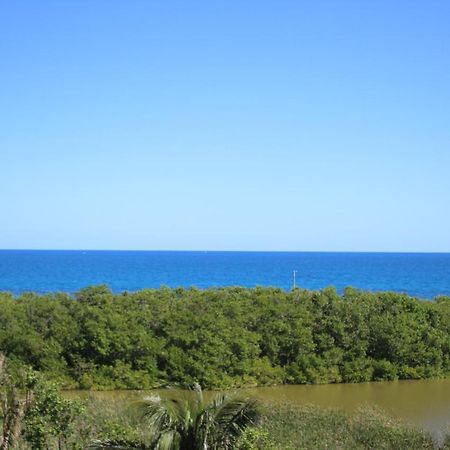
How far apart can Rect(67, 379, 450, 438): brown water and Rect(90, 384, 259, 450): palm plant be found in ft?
43.6

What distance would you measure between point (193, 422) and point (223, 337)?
19.3 meters

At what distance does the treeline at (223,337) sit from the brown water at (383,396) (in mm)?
759

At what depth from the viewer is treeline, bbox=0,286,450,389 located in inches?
1147

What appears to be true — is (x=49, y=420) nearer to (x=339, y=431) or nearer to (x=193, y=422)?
(x=193, y=422)

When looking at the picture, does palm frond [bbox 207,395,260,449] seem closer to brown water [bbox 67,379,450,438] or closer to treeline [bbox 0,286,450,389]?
brown water [bbox 67,379,450,438]

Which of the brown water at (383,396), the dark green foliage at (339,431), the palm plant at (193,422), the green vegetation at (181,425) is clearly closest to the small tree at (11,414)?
the green vegetation at (181,425)

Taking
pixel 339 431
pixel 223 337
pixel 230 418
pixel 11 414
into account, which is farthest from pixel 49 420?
pixel 223 337

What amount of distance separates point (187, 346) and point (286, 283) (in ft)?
237

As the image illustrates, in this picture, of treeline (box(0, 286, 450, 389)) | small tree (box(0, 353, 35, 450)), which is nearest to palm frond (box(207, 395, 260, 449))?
small tree (box(0, 353, 35, 450))

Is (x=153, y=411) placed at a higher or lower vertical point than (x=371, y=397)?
higher

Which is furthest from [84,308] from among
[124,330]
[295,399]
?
[295,399]

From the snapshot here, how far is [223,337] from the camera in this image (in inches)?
1196

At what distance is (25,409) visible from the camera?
43.5ft

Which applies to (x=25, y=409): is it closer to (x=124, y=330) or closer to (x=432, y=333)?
(x=124, y=330)
